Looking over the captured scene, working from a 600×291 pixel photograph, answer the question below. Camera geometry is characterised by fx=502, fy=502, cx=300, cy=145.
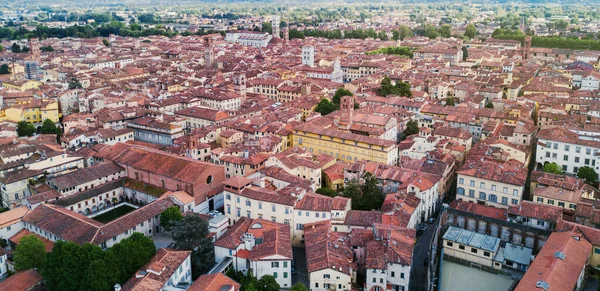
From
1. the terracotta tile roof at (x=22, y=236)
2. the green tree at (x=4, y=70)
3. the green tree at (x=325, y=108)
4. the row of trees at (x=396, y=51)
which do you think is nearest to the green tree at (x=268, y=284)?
the terracotta tile roof at (x=22, y=236)

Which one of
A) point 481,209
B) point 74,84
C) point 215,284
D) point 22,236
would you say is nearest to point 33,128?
point 74,84

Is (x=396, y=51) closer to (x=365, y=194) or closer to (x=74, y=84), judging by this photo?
(x=74, y=84)

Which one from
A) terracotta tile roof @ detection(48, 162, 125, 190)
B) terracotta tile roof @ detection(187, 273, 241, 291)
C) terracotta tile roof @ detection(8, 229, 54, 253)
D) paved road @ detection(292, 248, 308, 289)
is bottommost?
paved road @ detection(292, 248, 308, 289)

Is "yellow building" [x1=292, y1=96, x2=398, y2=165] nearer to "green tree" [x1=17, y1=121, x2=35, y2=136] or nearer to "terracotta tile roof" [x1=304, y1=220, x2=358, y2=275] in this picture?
"terracotta tile roof" [x1=304, y1=220, x2=358, y2=275]

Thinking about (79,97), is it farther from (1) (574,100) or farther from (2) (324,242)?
(1) (574,100)

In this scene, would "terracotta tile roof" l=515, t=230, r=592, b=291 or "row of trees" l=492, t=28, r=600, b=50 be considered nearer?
"terracotta tile roof" l=515, t=230, r=592, b=291

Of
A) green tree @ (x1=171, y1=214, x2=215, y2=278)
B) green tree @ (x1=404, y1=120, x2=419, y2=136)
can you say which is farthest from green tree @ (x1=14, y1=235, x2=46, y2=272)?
green tree @ (x1=404, y1=120, x2=419, y2=136)
